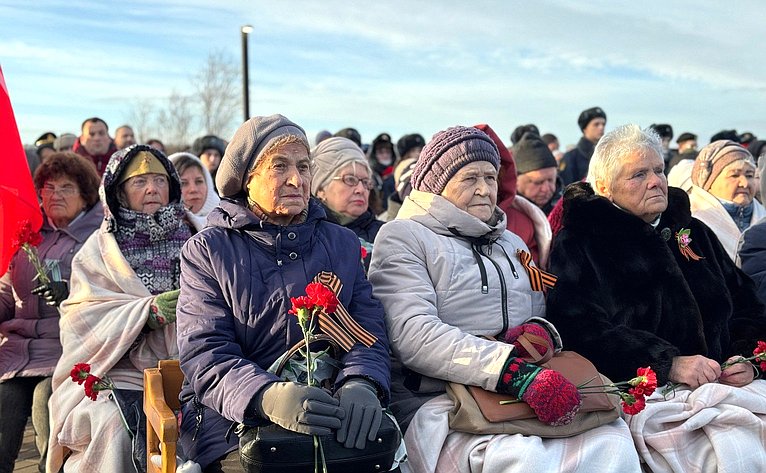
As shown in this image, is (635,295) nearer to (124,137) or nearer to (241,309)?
(241,309)

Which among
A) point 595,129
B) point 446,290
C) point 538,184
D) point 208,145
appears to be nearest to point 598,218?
point 446,290

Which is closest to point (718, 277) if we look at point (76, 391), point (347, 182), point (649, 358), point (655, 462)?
point (649, 358)

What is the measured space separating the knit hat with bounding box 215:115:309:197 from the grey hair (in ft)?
4.87

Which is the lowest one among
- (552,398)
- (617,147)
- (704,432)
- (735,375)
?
(704,432)

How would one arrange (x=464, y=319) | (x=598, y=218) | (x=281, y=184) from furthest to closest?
(x=598, y=218), (x=464, y=319), (x=281, y=184)

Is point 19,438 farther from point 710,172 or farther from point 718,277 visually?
point 710,172

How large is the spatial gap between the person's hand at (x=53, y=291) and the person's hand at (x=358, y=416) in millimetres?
2057

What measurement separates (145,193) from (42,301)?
845 mm

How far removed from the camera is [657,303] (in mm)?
3770

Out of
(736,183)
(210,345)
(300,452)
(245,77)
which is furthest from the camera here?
(245,77)

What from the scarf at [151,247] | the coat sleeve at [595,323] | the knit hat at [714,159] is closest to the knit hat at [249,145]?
the scarf at [151,247]

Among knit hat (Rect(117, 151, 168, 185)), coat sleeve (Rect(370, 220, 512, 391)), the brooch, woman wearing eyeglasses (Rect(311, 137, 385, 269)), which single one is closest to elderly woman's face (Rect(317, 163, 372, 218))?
woman wearing eyeglasses (Rect(311, 137, 385, 269))

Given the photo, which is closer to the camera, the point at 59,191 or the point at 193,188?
the point at 59,191

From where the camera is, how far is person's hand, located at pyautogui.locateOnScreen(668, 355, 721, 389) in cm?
356
